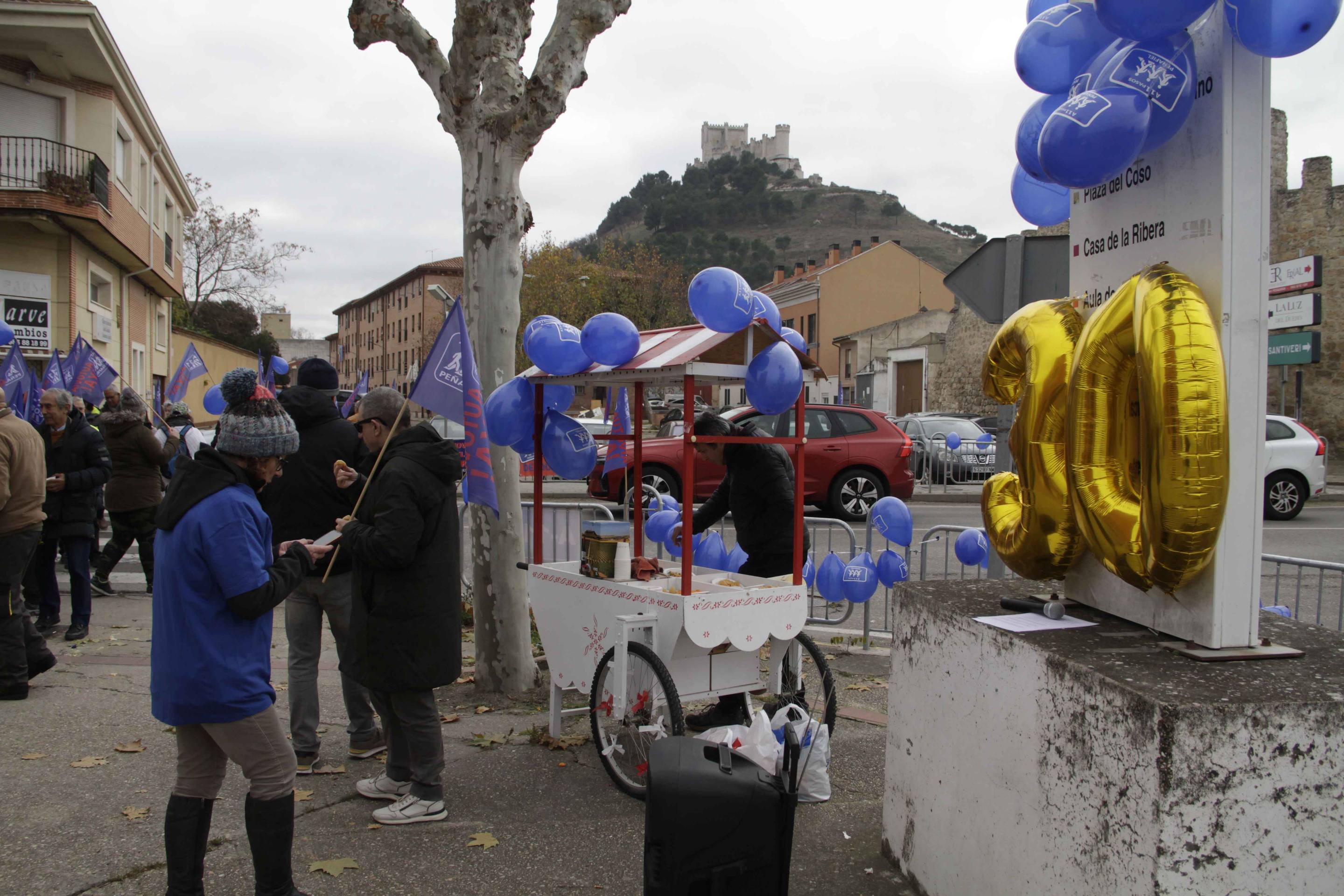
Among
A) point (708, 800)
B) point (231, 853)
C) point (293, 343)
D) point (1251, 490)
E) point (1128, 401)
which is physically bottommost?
point (231, 853)

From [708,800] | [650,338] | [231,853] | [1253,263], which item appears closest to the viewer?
[1253,263]

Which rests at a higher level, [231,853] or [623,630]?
[623,630]

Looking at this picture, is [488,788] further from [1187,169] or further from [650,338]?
[1187,169]

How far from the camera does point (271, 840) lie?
124 inches

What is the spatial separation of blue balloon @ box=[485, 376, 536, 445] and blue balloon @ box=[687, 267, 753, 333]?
1456 mm

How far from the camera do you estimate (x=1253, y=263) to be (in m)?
2.57

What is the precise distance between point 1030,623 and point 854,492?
35.5ft

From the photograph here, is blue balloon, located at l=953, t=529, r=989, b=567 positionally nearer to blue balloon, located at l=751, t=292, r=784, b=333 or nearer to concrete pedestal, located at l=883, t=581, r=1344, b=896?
blue balloon, located at l=751, t=292, r=784, b=333

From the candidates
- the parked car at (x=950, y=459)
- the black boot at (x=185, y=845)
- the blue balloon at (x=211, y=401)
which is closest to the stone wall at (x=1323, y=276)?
the parked car at (x=950, y=459)

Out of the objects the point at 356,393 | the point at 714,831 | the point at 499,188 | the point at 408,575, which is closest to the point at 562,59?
the point at 499,188

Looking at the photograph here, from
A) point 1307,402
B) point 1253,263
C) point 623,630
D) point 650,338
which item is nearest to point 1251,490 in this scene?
point 1253,263

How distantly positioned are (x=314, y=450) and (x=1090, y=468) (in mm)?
3531

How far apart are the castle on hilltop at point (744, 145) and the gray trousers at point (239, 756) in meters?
145

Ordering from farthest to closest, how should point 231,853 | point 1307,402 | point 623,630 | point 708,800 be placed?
point 1307,402 < point 623,630 < point 231,853 < point 708,800
